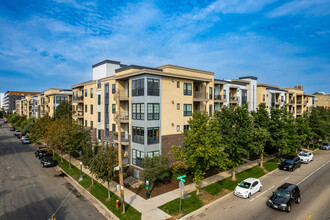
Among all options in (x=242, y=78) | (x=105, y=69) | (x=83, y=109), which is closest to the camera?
(x=105, y=69)

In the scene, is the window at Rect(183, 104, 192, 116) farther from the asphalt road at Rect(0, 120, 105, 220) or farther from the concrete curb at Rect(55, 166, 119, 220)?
the asphalt road at Rect(0, 120, 105, 220)

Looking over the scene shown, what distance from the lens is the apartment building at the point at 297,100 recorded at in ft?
183

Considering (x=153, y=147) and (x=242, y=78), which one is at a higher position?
(x=242, y=78)

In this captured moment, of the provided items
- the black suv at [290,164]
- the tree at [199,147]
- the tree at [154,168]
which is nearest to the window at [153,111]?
the tree at [154,168]

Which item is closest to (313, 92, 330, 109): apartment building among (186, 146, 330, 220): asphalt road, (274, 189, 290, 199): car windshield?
(186, 146, 330, 220): asphalt road

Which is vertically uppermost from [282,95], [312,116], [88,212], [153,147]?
[282,95]

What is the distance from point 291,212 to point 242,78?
32830 mm

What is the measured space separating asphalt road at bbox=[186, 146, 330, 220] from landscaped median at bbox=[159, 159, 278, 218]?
740 mm

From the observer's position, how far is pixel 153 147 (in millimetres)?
23953

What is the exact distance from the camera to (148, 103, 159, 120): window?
941 inches

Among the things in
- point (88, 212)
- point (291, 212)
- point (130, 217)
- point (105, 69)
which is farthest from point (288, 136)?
point (105, 69)

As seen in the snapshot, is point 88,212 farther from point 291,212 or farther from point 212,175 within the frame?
point 291,212

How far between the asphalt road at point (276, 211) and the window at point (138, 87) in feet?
47.6

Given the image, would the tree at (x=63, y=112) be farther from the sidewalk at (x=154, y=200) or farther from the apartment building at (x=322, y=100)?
the apartment building at (x=322, y=100)
